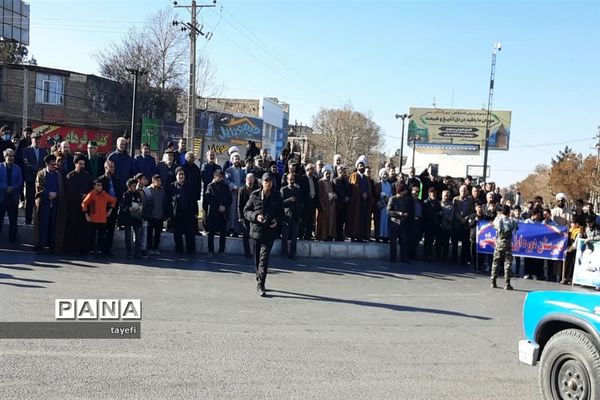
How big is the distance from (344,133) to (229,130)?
2010cm

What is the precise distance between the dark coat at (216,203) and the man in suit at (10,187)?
392 cm

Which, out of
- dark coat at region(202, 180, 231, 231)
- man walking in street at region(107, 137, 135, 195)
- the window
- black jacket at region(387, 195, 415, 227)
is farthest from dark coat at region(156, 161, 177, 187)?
the window

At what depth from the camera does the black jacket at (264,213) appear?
9984mm

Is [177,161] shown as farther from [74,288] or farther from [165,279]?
[74,288]

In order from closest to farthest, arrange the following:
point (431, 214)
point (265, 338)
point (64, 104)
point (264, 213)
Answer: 1. point (265, 338)
2. point (264, 213)
3. point (431, 214)
4. point (64, 104)

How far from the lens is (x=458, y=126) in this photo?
3014 inches

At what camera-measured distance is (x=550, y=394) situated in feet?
16.9

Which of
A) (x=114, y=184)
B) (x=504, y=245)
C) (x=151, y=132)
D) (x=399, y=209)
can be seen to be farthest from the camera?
(x=151, y=132)

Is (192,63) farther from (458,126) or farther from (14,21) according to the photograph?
(458,126)

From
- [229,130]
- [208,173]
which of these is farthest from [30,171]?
[229,130]

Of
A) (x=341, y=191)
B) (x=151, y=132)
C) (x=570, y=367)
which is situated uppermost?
(x=151, y=132)

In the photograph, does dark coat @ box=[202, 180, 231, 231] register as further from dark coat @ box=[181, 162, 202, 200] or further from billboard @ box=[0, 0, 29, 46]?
billboard @ box=[0, 0, 29, 46]

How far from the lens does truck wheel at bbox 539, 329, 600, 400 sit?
470cm

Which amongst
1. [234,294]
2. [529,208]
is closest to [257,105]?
[529,208]
